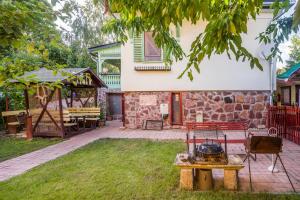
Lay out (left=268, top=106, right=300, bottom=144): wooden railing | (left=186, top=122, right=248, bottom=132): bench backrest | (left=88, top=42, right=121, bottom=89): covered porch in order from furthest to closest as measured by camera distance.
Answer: (left=88, top=42, right=121, bottom=89): covered porch < (left=268, top=106, right=300, bottom=144): wooden railing < (left=186, top=122, right=248, bottom=132): bench backrest

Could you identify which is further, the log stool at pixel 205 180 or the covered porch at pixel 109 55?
the covered porch at pixel 109 55

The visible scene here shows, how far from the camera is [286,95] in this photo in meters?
15.7

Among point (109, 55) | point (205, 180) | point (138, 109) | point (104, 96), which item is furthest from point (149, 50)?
point (205, 180)

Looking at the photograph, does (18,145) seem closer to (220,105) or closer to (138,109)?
(138,109)

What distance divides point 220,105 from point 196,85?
1488mm

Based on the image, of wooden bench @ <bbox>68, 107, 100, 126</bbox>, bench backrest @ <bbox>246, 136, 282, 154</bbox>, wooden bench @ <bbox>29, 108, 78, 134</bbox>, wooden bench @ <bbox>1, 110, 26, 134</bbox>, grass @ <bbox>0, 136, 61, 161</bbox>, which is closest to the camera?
bench backrest @ <bbox>246, 136, 282, 154</bbox>

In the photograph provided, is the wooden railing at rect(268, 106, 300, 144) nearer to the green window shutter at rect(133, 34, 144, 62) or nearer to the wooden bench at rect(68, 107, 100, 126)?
the green window shutter at rect(133, 34, 144, 62)

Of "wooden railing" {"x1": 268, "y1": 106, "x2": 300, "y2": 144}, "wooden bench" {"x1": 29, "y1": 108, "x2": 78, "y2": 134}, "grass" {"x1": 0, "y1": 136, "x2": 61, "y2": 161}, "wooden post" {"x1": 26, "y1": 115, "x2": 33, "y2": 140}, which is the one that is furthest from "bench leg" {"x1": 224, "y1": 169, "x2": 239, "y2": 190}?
"wooden post" {"x1": 26, "y1": 115, "x2": 33, "y2": 140}

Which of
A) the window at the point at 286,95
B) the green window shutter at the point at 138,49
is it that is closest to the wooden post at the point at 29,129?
the green window shutter at the point at 138,49

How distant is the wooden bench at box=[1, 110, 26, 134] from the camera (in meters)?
10.7

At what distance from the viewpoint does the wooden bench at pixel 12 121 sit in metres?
10.7

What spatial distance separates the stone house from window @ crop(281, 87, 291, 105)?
17.9 feet

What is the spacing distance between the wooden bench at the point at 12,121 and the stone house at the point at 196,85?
17.4 ft

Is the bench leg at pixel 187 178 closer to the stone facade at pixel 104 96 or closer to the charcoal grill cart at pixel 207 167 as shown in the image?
the charcoal grill cart at pixel 207 167
